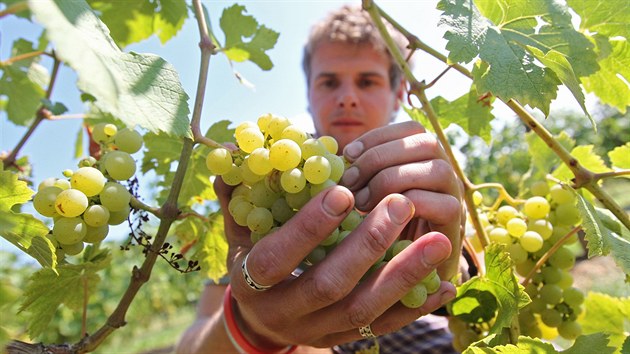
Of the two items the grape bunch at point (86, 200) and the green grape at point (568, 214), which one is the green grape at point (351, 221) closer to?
the grape bunch at point (86, 200)

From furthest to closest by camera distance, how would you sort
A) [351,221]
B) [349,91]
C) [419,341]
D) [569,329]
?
[349,91] → [419,341] → [569,329] → [351,221]

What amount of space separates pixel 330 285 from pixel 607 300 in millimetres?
796

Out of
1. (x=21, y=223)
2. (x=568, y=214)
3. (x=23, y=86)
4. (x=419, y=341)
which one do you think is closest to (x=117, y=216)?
(x=21, y=223)

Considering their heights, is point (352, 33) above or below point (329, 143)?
above

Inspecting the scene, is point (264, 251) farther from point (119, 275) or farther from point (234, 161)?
point (119, 275)

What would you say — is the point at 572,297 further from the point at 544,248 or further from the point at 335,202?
the point at 335,202

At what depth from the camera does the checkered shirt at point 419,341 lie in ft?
6.16

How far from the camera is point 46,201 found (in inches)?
28.2

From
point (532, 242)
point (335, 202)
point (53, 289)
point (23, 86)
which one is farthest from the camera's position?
point (23, 86)

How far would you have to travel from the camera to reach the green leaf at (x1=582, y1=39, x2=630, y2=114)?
100 cm

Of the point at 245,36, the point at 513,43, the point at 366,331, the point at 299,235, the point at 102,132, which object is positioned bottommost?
the point at 366,331

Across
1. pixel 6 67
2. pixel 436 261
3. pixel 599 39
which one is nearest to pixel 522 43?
pixel 599 39

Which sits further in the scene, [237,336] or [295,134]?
[237,336]

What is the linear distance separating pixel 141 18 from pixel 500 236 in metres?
1.02
